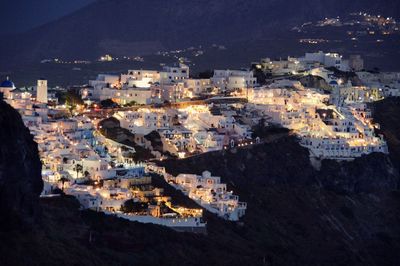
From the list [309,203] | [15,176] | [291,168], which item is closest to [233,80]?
[291,168]

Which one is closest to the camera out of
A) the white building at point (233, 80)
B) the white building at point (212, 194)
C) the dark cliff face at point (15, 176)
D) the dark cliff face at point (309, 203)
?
the dark cliff face at point (15, 176)

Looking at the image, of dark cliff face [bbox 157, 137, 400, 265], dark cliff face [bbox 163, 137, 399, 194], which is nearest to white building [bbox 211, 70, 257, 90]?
dark cliff face [bbox 163, 137, 399, 194]

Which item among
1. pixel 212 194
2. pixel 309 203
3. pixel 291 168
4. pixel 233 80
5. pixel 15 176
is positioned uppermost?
pixel 233 80

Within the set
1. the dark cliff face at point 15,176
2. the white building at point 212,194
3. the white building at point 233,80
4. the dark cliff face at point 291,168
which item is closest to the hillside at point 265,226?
the dark cliff face at point 291,168

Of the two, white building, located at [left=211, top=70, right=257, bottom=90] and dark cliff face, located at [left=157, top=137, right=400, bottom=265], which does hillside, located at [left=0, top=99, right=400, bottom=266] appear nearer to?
dark cliff face, located at [left=157, top=137, right=400, bottom=265]

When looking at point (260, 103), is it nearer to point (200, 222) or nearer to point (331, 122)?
point (331, 122)

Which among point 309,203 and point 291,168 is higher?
point 291,168

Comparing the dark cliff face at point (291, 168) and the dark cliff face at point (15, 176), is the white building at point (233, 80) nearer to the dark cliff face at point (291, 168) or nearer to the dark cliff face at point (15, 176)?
the dark cliff face at point (291, 168)

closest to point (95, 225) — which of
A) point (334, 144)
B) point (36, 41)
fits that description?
point (334, 144)

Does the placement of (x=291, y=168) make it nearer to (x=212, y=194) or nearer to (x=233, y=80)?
(x=212, y=194)
